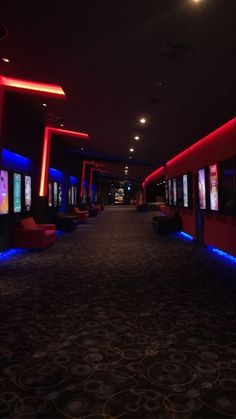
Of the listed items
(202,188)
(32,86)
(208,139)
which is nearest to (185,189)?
(202,188)

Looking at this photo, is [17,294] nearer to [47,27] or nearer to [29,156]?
[47,27]

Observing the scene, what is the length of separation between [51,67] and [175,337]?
417 centimetres

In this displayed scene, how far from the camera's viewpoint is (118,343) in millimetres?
2869

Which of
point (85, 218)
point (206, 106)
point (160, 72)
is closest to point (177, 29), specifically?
point (160, 72)

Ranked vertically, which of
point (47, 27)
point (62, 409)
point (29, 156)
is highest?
point (47, 27)

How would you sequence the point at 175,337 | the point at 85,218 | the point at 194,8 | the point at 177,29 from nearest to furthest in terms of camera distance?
the point at 175,337, the point at 194,8, the point at 177,29, the point at 85,218

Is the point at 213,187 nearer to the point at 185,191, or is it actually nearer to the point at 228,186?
the point at 228,186

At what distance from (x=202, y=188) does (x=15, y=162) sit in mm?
4911

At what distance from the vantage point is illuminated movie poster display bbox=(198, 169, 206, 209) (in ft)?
27.5

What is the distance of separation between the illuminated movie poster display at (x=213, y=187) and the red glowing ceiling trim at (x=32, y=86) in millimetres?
3749

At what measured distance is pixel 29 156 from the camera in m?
9.21

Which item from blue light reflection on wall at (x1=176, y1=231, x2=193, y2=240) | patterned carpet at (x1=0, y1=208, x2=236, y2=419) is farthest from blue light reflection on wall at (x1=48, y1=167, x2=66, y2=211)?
patterned carpet at (x1=0, y1=208, x2=236, y2=419)

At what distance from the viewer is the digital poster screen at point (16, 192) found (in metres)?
8.22

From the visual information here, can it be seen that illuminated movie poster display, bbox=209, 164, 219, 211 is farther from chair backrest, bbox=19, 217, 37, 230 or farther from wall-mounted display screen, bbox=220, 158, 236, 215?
chair backrest, bbox=19, 217, 37, 230
